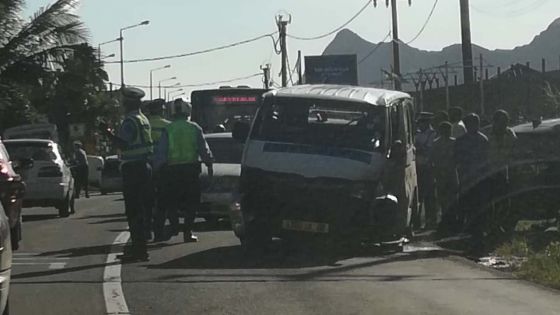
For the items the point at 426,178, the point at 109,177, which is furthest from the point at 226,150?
the point at 109,177

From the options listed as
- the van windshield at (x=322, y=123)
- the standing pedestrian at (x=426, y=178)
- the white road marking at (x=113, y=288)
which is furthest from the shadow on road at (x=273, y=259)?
the standing pedestrian at (x=426, y=178)

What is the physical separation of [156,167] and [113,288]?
15.7ft

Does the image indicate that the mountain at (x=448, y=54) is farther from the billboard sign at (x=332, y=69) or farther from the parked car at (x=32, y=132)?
the parked car at (x=32, y=132)

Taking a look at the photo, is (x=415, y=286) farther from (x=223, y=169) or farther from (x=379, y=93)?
(x=223, y=169)

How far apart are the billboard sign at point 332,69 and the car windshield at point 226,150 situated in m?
37.3

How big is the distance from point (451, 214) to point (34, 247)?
5.99 metres

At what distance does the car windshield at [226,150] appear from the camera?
22109 mm

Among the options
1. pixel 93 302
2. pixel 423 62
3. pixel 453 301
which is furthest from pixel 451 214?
pixel 423 62

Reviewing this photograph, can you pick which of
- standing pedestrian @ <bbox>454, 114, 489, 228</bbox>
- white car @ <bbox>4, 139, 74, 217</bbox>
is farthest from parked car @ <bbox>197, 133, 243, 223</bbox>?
white car @ <bbox>4, 139, 74, 217</bbox>

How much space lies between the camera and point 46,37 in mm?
33875

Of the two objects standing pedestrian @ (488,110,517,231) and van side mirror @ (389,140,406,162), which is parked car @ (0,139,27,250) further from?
standing pedestrian @ (488,110,517,231)

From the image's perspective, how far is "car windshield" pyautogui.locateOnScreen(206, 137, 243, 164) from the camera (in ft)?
72.5

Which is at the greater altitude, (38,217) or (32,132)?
(32,132)

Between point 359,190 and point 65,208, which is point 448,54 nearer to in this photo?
point 65,208
